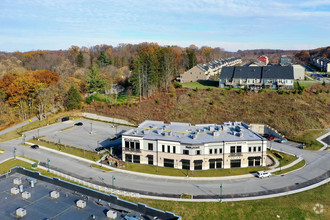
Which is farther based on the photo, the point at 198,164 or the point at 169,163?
the point at 169,163

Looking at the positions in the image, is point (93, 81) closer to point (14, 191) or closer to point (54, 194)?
point (14, 191)

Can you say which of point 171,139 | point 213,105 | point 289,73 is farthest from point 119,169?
point 289,73

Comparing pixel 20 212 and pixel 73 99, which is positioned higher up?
pixel 73 99

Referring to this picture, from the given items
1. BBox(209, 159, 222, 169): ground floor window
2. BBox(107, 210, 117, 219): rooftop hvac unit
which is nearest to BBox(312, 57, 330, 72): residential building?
BBox(209, 159, 222, 169): ground floor window

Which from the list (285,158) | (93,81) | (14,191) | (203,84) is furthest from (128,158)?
(203,84)

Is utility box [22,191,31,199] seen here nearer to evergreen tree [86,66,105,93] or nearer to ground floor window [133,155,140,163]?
ground floor window [133,155,140,163]

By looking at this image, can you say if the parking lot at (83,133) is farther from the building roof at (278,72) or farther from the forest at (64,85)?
the building roof at (278,72)

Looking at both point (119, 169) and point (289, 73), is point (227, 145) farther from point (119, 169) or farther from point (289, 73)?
point (289, 73)

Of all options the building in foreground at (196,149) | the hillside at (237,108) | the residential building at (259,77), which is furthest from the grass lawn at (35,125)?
the residential building at (259,77)
